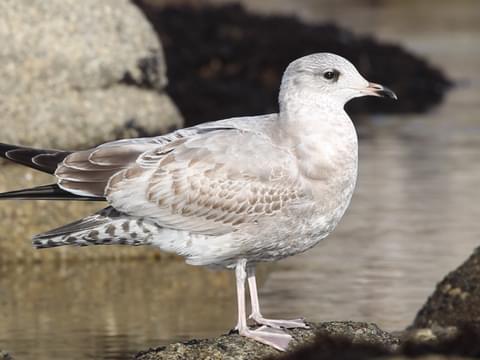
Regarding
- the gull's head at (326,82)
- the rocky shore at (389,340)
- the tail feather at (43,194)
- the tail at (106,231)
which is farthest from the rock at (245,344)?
the gull's head at (326,82)

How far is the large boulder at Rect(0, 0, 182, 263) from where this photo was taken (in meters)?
11.6

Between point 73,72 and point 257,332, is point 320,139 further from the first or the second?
point 73,72

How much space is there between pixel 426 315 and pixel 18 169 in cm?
422

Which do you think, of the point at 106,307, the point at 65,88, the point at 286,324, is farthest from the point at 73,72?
the point at 286,324

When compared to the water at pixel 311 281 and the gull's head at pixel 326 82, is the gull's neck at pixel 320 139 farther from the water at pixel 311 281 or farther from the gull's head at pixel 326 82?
the water at pixel 311 281

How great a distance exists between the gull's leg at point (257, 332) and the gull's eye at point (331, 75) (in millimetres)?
1147

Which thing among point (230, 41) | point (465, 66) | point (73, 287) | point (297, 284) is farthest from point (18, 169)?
point (465, 66)

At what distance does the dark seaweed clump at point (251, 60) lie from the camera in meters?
19.4

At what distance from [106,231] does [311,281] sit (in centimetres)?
343

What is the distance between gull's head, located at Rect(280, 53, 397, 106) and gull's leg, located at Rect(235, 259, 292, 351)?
1.03 meters

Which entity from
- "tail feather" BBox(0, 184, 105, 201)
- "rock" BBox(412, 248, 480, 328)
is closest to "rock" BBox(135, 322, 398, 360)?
"tail feather" BBox(0, 184, 105, 201)

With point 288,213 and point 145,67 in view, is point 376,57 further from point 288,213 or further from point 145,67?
point 288,213

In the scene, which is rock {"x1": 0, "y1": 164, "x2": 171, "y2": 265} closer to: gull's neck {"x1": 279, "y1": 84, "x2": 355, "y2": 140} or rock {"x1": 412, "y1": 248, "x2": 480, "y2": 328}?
rock {"x1": 412, "y1": 248, "x2": 480, "y2": 328}

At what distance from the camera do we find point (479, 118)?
62.1 feet
